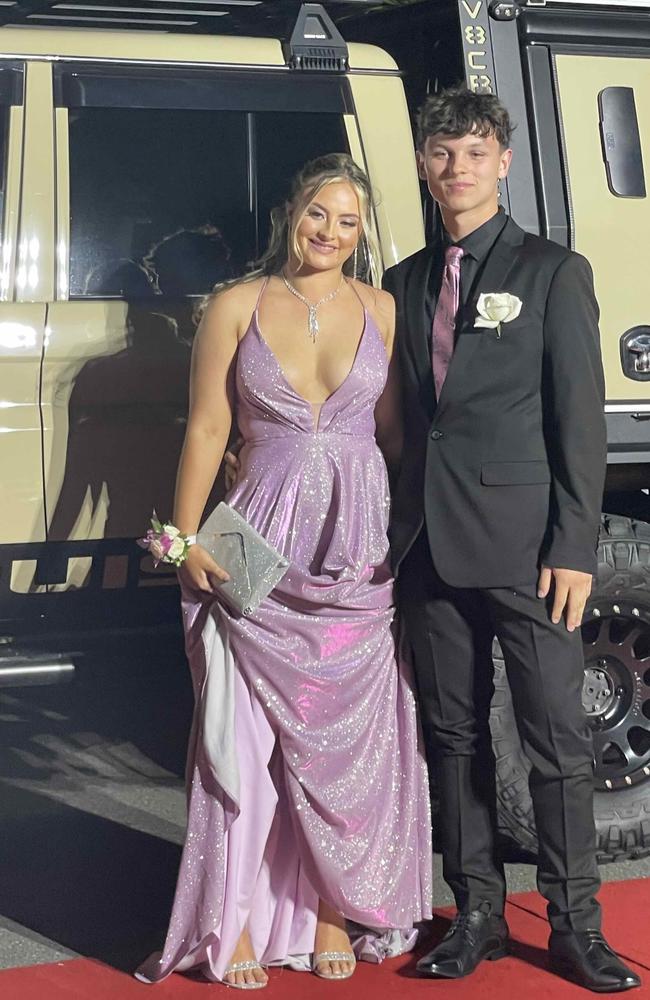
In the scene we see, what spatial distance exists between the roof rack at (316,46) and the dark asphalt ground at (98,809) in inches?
62.1

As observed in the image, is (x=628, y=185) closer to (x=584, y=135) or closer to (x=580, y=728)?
(x=584, y=135)

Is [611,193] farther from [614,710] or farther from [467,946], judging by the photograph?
[467,946]

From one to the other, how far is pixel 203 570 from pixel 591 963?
123 centimetres

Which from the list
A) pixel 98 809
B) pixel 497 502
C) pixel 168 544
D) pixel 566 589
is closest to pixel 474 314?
pixel 497 502

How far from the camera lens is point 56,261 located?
3.71 m

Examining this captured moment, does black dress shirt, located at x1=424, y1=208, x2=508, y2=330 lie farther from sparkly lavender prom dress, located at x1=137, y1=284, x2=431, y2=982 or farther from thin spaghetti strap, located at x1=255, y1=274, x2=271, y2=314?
thin spaghetti strap, located at x1=255, y1=274, x2=271, y2=314

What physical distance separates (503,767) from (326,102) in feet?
5.95

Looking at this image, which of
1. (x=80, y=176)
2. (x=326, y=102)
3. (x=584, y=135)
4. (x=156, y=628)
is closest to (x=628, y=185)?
(x=584, y=135)

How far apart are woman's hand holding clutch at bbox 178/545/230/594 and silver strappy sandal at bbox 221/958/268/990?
0.85 meters

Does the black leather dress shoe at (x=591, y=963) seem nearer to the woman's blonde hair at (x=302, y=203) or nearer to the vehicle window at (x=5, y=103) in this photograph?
the woman's blonde hair at (x=302, y=203)

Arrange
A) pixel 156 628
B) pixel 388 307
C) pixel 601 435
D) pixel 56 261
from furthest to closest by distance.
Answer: pixel 156 628
pixel 56 261
pixel 388 307
pixel 601 435

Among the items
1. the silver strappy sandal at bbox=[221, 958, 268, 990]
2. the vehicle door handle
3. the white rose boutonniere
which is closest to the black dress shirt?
the white rose boutonniere

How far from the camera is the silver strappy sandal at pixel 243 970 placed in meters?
3.30

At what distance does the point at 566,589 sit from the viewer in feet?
10.5
